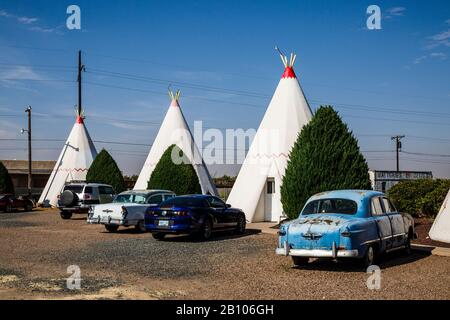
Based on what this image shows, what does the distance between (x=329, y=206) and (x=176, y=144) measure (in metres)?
19.2

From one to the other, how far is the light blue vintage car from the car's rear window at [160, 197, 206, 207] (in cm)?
510

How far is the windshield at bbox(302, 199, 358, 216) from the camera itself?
9.99m

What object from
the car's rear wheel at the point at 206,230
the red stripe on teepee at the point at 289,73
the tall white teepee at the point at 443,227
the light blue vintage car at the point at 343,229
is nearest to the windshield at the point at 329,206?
the light blue vintage car at the point at 343,229

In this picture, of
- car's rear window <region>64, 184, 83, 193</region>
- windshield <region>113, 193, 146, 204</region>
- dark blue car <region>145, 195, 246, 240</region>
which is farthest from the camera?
car's rear window <region>64, 184, 83, 193</region>

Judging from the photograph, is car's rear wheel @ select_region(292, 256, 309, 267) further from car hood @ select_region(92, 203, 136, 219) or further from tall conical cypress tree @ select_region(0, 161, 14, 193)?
tall conical cypress tree @ select_region(0, 161, 14, 193)

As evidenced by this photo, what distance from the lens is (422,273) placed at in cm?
905

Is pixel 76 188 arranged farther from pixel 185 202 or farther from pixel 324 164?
pixel 324 164

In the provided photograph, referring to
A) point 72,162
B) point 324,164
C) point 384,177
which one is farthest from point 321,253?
point 72,162

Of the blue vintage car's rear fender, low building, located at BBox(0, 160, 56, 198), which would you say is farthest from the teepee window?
low building, located at BBox(0, 160, 56, 198)

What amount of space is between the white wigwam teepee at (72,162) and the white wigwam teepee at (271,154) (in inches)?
642

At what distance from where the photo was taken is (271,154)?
21625 mm

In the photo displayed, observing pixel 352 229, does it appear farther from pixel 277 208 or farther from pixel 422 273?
pixel 277 208
